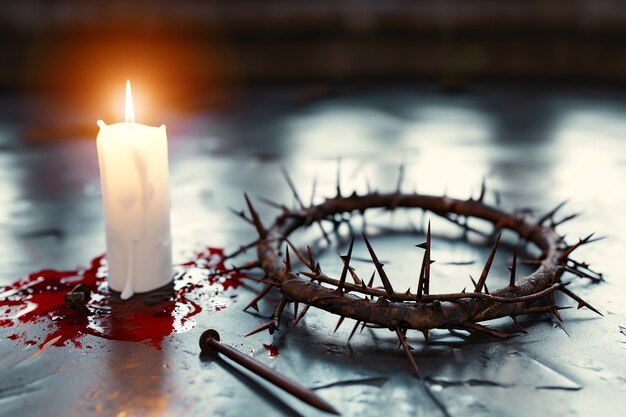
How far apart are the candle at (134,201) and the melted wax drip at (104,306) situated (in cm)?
4

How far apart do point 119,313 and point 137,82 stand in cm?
287

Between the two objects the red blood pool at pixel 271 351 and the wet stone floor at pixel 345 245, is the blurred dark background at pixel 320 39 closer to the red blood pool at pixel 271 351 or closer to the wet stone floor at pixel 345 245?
the wet stone floor at pixel 345 245

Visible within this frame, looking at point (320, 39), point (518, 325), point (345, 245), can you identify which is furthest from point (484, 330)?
point (320, 39)

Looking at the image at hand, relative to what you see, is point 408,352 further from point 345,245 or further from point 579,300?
point 345,245

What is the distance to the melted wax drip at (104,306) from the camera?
52.1 inches

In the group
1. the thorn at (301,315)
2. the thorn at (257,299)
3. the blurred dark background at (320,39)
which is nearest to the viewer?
the thorn at (301,315)

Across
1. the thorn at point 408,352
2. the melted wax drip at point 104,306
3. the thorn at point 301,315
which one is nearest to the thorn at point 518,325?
the thorn at point 408,352

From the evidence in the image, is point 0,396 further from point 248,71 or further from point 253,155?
point 248,71

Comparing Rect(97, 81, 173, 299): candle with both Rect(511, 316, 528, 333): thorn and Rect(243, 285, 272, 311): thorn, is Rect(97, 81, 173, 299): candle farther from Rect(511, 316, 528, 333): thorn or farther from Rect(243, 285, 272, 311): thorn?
Rect(511, 316, 528, 333): thorn

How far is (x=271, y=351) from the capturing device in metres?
1.25

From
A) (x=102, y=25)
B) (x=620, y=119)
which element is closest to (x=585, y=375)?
(x=620, y=119)

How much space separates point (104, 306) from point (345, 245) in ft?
1.85

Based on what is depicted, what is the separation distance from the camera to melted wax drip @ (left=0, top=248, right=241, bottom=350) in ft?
4.34

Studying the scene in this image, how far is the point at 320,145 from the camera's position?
2.77 metres
